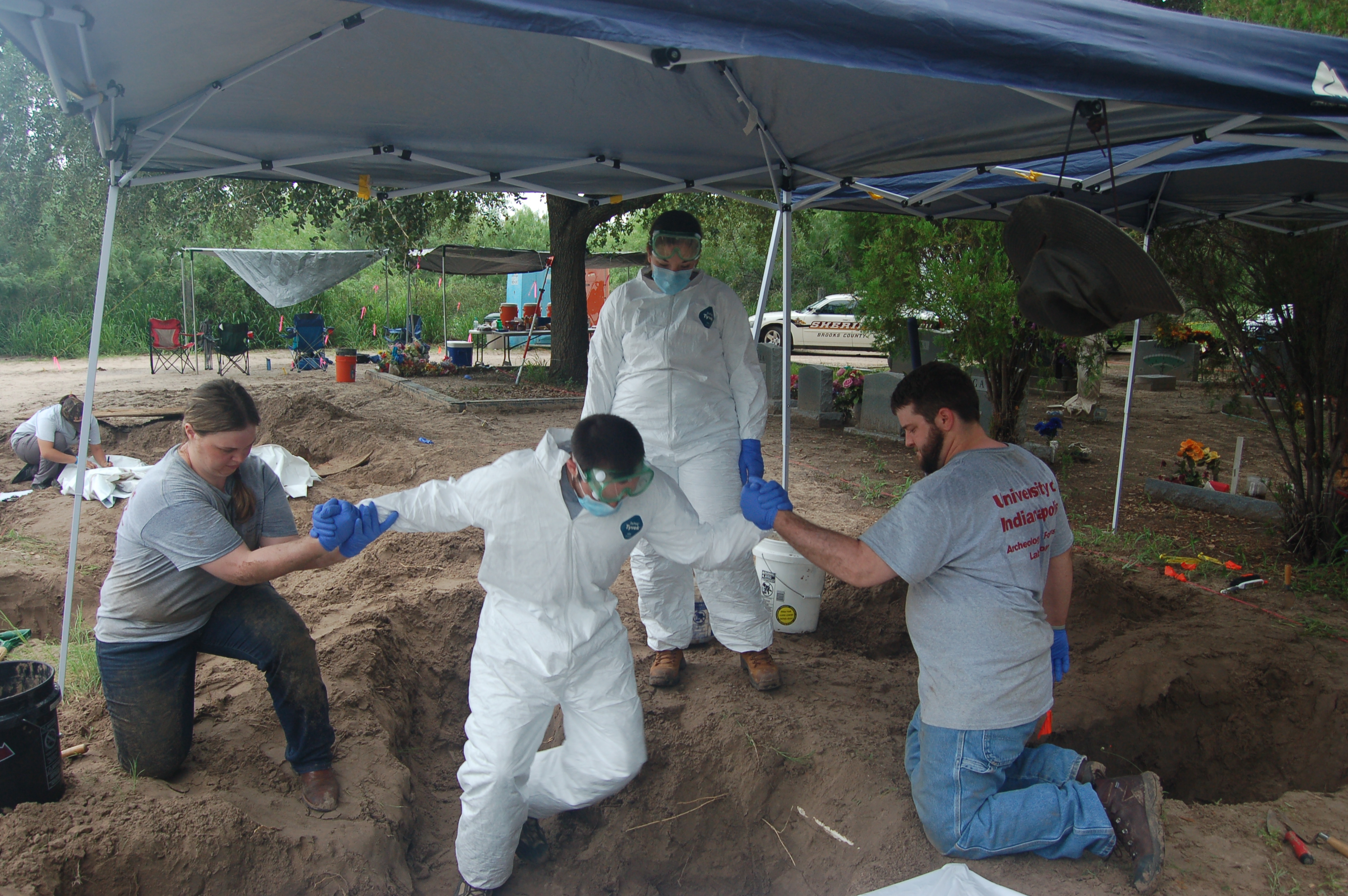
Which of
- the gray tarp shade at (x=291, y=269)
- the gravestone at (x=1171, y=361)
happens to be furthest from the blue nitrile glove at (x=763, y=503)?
the gravestone at (x=1171, y=361)

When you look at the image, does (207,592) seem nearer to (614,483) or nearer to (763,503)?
(614,483)

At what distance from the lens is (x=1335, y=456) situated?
523 centimetres

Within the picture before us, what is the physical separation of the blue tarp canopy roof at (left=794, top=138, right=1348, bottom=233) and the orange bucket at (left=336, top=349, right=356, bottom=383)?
1068 cm

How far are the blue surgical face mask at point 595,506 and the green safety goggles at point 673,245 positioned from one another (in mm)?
1447

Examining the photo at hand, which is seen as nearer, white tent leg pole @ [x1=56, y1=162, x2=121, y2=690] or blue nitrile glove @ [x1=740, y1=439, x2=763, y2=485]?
white tent leg pole @ [x1=56, y1=162, x2=121, y2=690]

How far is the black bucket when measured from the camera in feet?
7.53

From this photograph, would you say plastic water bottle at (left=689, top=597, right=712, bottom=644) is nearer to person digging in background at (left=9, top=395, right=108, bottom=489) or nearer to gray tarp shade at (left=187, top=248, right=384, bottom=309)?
person digging in background at (left=9, top=395, right=108, bottom=489)

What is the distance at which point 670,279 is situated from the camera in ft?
11.4

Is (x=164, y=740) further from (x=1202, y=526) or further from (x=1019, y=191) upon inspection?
(x=1202, y=526)

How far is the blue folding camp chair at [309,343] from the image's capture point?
641 inches

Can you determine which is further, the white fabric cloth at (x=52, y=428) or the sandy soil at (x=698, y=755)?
the white fabric cloth at (x=52, y=428)

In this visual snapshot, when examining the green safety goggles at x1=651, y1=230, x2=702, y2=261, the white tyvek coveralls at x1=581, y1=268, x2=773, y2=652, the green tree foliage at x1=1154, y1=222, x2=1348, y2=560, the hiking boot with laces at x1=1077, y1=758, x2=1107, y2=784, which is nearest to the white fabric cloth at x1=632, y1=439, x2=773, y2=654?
the white tyvek coveralls at x1=581, y1=268, x2=773, y2=652

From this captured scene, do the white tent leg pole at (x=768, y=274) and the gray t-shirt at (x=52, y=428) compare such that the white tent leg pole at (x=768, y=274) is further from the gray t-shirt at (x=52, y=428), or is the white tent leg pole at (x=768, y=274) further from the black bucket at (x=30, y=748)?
the gray t-shirt at (x=52, y=428)

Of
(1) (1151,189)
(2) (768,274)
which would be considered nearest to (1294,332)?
(1) (1151,189)
